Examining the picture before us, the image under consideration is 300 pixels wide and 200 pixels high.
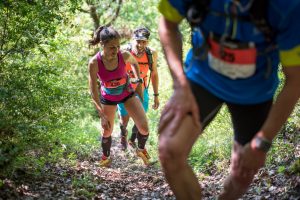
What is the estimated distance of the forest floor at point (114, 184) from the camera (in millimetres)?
4652

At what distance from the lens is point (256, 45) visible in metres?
2.94

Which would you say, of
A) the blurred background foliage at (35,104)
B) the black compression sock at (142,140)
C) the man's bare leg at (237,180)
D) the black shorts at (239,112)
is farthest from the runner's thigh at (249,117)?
the black compression sock at (142,140)

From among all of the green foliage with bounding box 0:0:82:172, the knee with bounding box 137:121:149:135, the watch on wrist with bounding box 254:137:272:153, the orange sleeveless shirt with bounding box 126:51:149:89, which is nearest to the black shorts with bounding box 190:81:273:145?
the watch on wrist with bounding box 254:137:272:153

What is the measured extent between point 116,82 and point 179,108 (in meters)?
4.97

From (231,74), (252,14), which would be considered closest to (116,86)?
(231,74)

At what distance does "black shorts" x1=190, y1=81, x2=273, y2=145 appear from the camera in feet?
10.8

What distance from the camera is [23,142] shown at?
495 centimetres

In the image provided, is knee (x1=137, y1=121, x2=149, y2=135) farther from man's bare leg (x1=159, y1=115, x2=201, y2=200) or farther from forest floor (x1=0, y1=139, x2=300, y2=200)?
man's bare leg (x1=159, y1=115, x2=201, y2=200)

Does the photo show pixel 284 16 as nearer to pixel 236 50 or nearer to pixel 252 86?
pixel 236 50

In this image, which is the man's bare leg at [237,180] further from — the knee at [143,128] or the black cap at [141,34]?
the black cap at [141,34]

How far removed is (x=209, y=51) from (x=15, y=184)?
292cm

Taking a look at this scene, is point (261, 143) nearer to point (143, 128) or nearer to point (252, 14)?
point (252, 14)

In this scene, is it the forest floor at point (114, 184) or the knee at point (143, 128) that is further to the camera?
the knee at point (143, 128)

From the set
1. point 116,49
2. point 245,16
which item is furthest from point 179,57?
point 116,49
